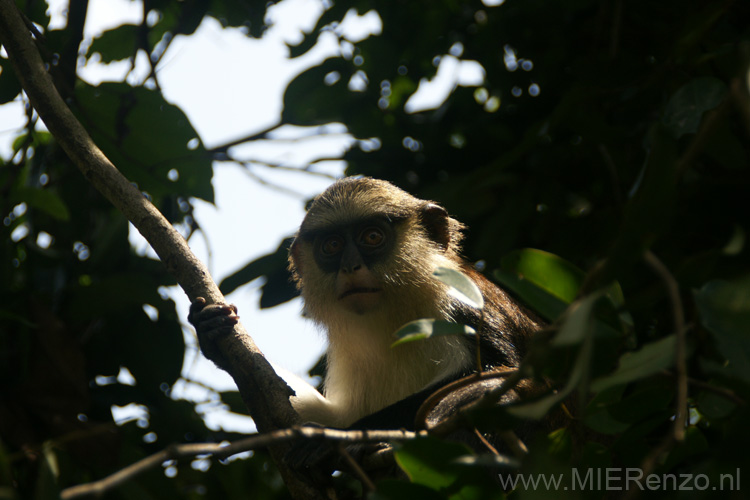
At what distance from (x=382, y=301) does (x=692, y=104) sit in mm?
2703

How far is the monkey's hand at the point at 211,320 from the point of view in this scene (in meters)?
3.46

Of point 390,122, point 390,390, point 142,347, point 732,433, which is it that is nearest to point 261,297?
point 142,347

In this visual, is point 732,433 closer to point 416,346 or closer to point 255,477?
point 416,346

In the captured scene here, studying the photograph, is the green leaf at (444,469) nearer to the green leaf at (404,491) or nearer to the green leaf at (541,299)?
the green leaf at (404,491)

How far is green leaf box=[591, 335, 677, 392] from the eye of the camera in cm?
145

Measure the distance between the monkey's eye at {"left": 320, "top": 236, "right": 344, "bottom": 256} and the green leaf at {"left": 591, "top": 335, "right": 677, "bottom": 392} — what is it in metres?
3.73

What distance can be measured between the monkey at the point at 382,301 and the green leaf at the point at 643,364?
2.75 meters

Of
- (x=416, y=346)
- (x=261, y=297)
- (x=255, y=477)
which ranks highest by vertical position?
(x=261, y=297)

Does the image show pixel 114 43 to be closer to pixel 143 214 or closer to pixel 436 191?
pixel 143 214

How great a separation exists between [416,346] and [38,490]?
11.7ft

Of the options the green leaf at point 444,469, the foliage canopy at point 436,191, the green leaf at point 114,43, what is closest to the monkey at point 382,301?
the foliage canopy at point 436,191

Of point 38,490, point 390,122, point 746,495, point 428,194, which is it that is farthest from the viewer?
point 390,122

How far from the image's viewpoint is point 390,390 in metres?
4.91

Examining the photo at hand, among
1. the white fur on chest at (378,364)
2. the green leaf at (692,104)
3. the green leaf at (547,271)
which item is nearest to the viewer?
the green leaf at (547,271)
